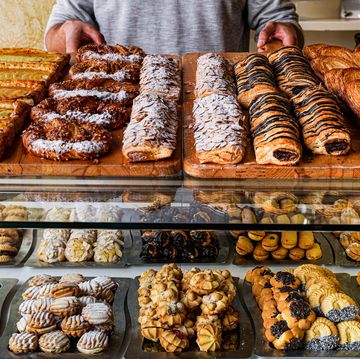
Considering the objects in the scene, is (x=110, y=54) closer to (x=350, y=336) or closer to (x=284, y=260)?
(x=284, y=260)

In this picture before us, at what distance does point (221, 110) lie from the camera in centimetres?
133

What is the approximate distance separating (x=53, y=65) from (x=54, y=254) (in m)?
0.56

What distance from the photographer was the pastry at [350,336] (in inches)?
52.6

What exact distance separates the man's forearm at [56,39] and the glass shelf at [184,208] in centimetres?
130

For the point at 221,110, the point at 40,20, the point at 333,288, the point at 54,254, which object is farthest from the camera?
the point at 40,20

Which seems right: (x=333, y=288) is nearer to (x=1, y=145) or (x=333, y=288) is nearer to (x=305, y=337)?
(x=305, y=337)

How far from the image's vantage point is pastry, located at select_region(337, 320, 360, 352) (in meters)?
Result: 1.33

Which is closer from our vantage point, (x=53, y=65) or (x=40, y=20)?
(x=53, y=65)

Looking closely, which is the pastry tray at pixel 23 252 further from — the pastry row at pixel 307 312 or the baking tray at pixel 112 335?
the pastry row at pixel 307 312

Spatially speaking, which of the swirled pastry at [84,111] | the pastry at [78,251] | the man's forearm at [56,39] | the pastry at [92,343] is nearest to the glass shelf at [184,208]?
the swirled pastry at [84,111]

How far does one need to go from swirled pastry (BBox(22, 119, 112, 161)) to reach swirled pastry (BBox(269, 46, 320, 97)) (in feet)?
1.69

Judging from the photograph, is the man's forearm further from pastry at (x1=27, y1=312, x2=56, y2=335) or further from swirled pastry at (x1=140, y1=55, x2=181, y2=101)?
pastry at (x1=27, y1=312, x2=56, y2=335)

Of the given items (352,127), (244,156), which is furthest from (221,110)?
(352,127)

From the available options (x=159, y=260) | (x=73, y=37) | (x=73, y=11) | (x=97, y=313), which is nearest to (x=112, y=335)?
(x=97, y=313)
